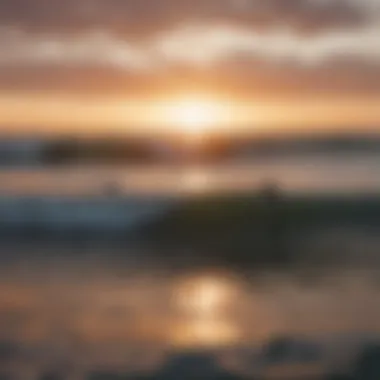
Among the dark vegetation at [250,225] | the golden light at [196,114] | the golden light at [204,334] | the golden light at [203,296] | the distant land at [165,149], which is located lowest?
the golden light at [204,334]

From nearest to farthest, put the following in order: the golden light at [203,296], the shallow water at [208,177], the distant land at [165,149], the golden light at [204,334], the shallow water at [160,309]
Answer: the shallow water at [160,309], the golden light at [204,334], the golden light at [203,296], the shallow water at [208,177], the distant land at [165,149]

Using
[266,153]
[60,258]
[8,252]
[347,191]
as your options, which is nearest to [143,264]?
[60,258]

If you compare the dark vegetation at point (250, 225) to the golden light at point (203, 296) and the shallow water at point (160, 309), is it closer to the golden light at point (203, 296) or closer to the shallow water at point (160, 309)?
the shallow water at point (160, 309)

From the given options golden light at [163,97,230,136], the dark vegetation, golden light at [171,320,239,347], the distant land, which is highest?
the distant land

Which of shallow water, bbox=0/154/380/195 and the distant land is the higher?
the distant land

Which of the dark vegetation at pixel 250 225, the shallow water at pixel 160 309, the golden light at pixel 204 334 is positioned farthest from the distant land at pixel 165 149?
the golden light at pixel 204 334

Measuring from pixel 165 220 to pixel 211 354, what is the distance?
3.24 metres

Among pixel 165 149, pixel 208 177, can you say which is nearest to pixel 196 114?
pixel 208 177

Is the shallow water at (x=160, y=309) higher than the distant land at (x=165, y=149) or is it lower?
lower

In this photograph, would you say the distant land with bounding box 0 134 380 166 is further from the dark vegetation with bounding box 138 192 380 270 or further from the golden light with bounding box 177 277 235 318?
the golden light with bounding box 177 277 235 318

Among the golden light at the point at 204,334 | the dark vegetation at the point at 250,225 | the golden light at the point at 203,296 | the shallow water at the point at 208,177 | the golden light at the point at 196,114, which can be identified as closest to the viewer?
the golden light at the point at 204,334

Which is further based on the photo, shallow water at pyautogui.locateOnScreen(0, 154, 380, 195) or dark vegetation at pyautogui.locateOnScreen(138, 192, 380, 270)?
shallow water at pyautogui.locateOnScreen(0, 154, 380, 195)

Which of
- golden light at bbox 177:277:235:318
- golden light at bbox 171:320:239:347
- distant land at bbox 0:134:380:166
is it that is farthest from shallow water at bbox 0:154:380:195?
golden light at bbox 171:320:239:347

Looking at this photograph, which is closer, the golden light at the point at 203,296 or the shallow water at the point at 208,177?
the golden light at the point at 203,296
